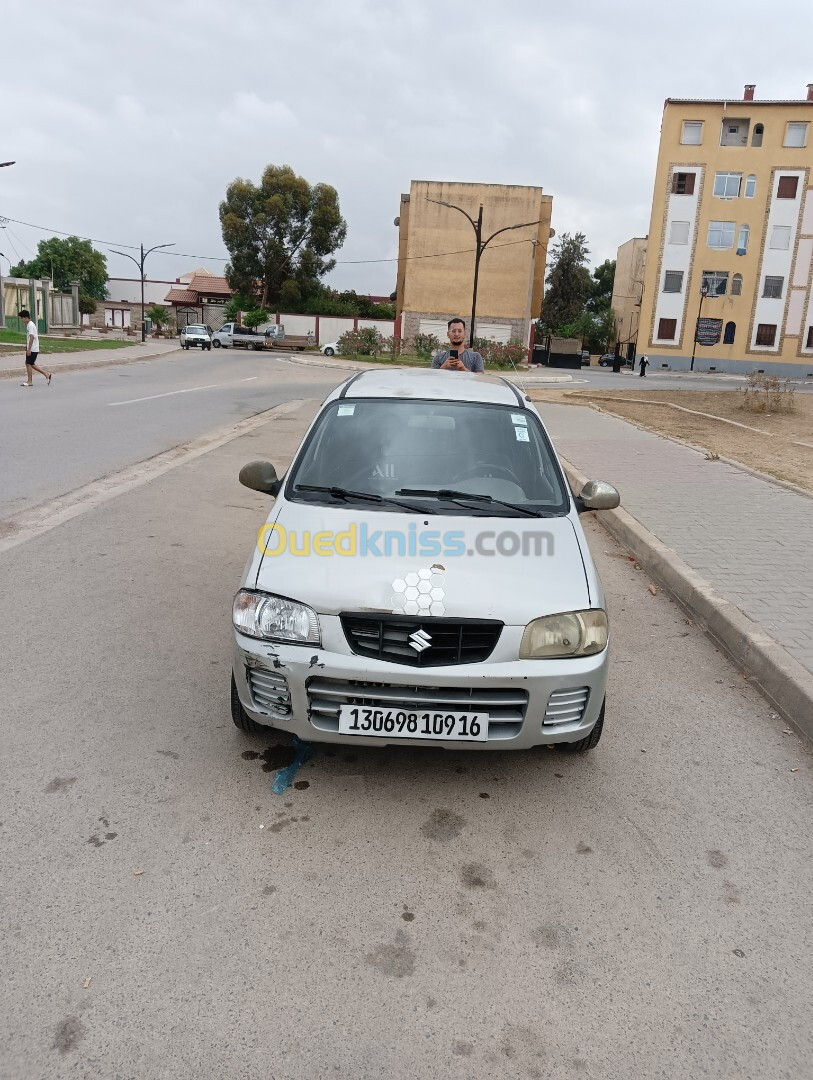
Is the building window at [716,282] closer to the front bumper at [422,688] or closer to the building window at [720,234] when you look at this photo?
the building window at [720,234]

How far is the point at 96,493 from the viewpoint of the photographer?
842cm

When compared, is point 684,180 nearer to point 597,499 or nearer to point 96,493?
point 96,493

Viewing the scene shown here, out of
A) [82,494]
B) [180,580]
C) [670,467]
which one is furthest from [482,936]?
[670,467]

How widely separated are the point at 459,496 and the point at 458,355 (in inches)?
182

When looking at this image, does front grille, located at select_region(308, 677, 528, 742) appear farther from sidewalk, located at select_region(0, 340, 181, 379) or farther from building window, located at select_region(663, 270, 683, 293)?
building window, located at select_region(663, 270, 683, 293)

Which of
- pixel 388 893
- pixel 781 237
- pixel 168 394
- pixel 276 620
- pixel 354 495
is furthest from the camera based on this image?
pixel 781 237

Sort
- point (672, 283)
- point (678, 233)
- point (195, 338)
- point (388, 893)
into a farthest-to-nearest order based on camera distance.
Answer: point (672, 283)
point (678, 233)
point (195, 338)
point (388, 893)

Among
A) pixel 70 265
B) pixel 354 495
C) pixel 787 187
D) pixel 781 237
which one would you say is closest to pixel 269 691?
pixel 354 495

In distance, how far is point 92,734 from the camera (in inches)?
146

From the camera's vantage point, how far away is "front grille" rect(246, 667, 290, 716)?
326cm

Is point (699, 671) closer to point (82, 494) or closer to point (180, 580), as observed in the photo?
point (180, 580)

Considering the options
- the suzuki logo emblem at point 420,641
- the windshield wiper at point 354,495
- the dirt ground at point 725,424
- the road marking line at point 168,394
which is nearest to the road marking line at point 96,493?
the windshield wiper at point 354,495

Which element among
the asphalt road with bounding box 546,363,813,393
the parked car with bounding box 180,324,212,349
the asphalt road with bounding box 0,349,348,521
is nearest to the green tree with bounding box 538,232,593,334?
the asphalt road with bounding box 546,363,813,393

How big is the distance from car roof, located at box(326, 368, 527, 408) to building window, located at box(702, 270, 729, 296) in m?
59.2
